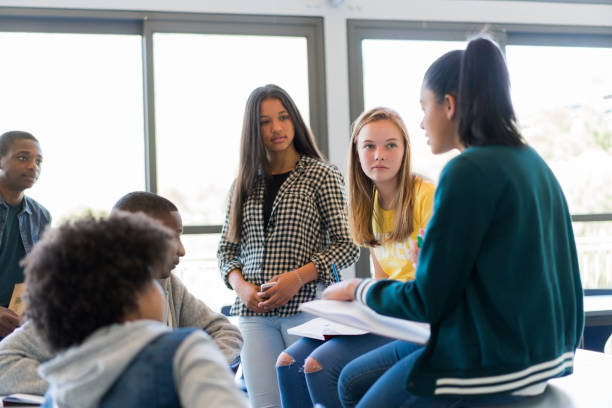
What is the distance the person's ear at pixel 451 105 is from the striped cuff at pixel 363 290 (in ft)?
1.31

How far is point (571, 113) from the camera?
4438 mm

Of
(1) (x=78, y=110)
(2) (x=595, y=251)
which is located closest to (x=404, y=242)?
(1) (x=78, y=110)

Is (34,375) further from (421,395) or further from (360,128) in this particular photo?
(360,128)

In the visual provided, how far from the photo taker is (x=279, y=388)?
1934 millimetres

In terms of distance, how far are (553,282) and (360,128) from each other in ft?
3.41

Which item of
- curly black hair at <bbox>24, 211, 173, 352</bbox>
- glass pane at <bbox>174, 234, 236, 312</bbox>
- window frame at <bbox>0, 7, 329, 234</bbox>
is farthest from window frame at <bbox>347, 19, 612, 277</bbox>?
curly black hair at <bbox>24, 211, 173, 352</bbox>

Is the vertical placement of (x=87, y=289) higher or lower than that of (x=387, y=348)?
higher

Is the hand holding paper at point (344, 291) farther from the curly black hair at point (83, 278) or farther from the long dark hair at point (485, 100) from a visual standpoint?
the curly black hair at point (83, 278)

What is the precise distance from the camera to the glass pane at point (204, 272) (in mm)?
3963

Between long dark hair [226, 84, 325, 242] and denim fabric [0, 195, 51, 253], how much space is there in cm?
93

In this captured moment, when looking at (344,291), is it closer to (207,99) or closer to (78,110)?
(207,99)

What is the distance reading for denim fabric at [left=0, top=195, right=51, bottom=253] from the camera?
2.51 m

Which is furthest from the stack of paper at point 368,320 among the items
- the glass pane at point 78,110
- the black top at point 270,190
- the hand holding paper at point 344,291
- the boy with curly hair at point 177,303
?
the glass pane at point 78,110

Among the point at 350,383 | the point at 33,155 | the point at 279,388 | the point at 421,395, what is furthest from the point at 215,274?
the point at 421,395
